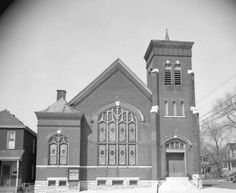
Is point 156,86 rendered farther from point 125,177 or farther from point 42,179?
point 42,179

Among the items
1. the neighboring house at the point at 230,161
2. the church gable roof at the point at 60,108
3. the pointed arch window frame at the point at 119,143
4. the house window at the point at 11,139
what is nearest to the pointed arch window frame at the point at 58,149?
the church gable roof at the point at 60,108

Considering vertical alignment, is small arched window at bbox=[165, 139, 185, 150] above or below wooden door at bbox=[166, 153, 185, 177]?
above

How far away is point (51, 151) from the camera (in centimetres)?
2950

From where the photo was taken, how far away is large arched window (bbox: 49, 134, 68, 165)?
29.3m

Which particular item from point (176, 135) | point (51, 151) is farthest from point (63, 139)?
point (176, 135)

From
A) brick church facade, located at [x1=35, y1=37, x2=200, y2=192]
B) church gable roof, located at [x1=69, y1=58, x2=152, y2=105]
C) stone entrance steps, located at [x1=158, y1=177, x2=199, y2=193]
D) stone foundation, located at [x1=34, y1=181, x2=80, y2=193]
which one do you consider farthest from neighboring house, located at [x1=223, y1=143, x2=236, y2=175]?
stone foundation, located at [x1=34, y1=181, x2=80, y2=193]

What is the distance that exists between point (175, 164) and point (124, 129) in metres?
5.86

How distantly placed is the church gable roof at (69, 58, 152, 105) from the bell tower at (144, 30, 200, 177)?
1.10 m

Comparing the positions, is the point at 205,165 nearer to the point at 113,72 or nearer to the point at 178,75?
the point at 178,75

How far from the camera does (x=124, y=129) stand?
31594 mm

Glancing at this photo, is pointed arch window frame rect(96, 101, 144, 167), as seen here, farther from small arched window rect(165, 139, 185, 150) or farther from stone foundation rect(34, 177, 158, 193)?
small arched window rect(165, 139, 185, 150)

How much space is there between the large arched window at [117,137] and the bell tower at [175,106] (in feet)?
8.00

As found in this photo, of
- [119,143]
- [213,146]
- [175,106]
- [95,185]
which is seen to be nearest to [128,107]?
[119,143]

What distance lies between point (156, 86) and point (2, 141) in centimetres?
1577
